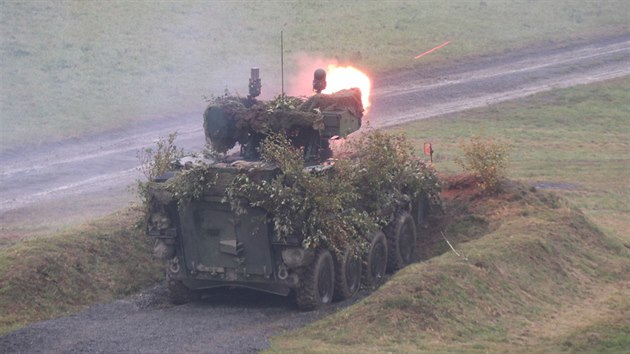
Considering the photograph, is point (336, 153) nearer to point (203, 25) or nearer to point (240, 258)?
point (240, 258)

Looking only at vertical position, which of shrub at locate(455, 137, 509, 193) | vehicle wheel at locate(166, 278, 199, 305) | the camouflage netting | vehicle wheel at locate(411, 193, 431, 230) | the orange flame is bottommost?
vehicle wheel at locate(166, 278, 199, 305)

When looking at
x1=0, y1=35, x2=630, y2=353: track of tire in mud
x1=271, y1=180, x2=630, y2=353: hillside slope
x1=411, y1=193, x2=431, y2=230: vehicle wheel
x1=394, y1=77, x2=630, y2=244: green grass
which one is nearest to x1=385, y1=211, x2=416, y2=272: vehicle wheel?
x1=411, y1=193, x2=431, y2=230: vehicle wheel

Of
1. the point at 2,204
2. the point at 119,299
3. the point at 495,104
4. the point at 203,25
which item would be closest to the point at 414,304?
the point at 119,299

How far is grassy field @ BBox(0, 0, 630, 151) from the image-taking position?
42031mm

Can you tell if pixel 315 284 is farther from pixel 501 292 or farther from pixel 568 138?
pixel 568 138

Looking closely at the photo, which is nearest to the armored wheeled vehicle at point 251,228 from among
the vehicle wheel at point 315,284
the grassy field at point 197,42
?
the vehicle wheel at point 315,284

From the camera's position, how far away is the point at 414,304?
17.4 meters

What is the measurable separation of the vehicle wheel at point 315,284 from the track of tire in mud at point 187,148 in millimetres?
228

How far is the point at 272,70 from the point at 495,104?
32.7 feet

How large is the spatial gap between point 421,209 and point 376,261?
9.73 feet

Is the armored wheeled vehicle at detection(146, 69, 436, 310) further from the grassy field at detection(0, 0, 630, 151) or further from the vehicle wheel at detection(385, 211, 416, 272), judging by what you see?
the grassy field at detection(0, 0, 630, 151)

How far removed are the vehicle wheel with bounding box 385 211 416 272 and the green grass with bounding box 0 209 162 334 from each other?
4832 mm

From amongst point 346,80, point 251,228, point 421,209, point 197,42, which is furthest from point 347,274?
point 197,42

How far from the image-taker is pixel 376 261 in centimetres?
2156
